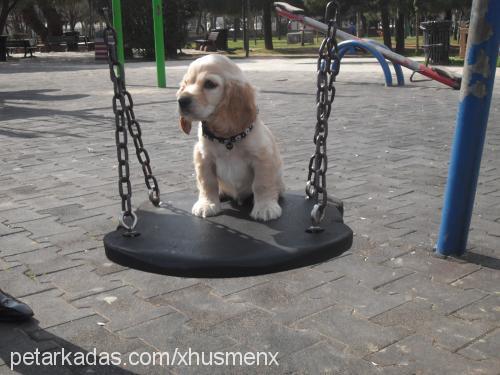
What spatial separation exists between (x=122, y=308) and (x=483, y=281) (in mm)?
1995

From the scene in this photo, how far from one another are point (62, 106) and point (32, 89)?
14.2 feet

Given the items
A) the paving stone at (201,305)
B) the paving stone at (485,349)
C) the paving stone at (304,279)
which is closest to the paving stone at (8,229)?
the paving stone at (201,305)

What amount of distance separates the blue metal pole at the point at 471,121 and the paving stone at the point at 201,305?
152 cm

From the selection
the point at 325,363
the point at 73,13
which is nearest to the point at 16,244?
the point at 325,363

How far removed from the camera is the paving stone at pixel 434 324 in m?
2.84

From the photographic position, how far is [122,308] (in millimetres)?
3201

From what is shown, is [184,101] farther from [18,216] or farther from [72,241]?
[18,216]

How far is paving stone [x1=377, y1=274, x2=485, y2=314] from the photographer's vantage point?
3189mm

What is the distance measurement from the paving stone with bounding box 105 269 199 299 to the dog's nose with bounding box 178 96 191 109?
3.56ft

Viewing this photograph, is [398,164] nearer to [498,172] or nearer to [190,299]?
[498,172]

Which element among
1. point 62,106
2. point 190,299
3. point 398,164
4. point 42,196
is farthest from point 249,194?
point 62,106

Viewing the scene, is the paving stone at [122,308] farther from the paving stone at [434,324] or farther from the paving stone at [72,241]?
the paving stone at [434,324]

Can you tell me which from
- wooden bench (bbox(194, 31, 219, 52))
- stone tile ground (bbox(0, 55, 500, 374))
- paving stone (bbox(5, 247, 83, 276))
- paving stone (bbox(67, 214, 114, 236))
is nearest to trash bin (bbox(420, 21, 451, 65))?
stone tile ground (bbox(0, 55, 500, 374))

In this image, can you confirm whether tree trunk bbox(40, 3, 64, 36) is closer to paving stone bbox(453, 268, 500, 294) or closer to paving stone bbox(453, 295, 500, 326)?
paving stone bbox(453, 268, 500, 294)
